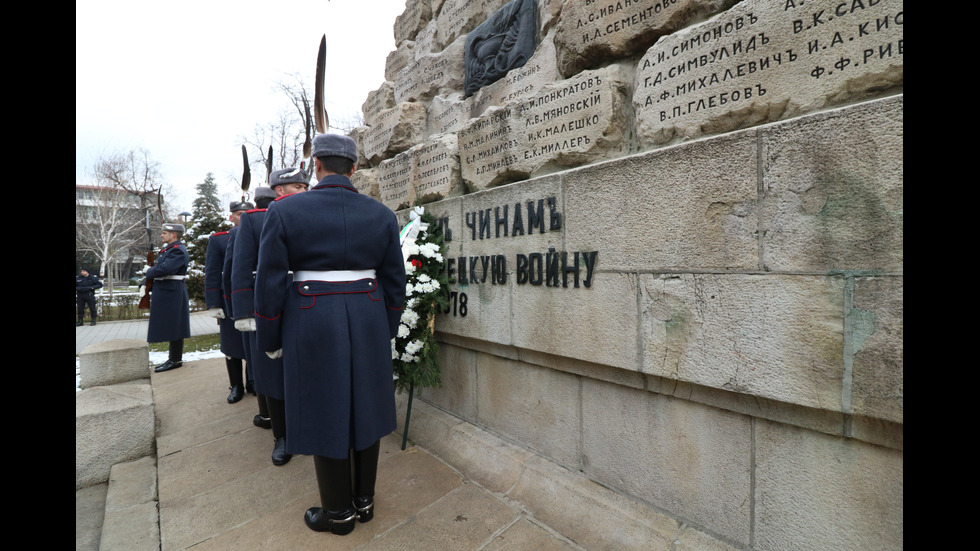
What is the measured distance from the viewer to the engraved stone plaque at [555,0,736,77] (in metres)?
2.11

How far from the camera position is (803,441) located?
1703mm

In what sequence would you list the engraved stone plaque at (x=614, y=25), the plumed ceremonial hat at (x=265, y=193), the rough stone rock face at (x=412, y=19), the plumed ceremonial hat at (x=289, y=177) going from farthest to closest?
the rough stone rock face at (x=412, y=19) < the plumed ceremonial hat at (x=265, y=193) < the plumed ceremonial hat at (x=289, y=177) < the engraved stone plaque at (x=614, y=25)

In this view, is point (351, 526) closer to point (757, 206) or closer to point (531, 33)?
point (757, 206)

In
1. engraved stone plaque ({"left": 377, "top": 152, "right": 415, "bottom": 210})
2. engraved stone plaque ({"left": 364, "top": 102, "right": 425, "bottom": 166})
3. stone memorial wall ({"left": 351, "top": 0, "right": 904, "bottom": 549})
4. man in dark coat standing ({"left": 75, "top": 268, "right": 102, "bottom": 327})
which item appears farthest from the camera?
man in dark coat standing ({"left": 75, "top": 268, "right": 102, "bottom": 327})

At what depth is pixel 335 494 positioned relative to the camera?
2283mm

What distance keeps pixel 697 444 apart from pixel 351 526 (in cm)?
179

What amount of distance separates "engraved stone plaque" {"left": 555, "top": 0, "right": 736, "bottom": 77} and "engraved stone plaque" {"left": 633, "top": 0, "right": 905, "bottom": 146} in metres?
0.15

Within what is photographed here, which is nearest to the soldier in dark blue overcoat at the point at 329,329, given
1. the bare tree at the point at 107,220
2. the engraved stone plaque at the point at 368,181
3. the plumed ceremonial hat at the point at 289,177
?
the plumed ceremonial hat at the point at 289,177

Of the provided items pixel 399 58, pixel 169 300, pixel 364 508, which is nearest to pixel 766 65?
pixel 364 508

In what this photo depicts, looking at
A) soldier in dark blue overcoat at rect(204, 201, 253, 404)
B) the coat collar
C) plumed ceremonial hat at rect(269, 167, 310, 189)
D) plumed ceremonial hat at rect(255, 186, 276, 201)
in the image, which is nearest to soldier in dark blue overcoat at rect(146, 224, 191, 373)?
soldier in dark blue overcoat at rect(204, 201, 253, 404)

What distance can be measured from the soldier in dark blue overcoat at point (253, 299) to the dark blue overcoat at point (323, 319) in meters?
0.75

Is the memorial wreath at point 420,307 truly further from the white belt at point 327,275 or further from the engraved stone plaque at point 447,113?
the engraved stone plaque at point 447,113

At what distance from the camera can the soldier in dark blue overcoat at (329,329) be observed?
2229mm

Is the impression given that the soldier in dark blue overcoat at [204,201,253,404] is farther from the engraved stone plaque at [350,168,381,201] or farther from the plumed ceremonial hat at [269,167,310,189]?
the engraved stone plaque at [350,168,381,201]
